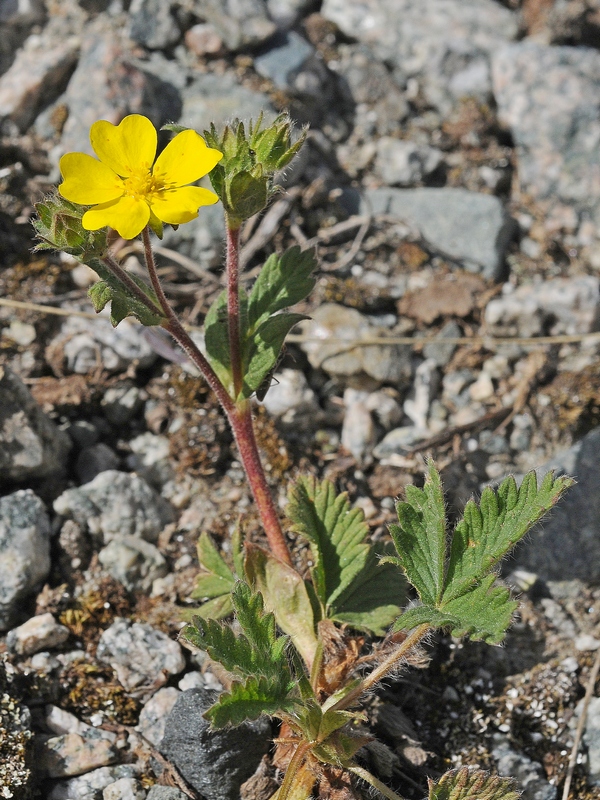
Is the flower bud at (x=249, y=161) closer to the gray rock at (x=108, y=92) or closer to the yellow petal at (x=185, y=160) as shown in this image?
the yellow petal at (x=185, y=160)

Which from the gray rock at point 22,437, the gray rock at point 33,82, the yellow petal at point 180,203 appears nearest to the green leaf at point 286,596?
the gray rock at point 22,437

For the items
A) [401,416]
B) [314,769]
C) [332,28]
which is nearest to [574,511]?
[401,416]

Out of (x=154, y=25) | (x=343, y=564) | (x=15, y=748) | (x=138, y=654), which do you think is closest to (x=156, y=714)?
(x=138, y=654)

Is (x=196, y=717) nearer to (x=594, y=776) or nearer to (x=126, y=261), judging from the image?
(x=594, y=776)

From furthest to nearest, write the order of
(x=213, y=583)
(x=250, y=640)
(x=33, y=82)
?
(x=33, y=82)
(x=213, y=583)
(x=250, y=640)

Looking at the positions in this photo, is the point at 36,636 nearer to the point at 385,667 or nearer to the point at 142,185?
the point at 385,667

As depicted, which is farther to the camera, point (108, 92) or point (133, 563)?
point (108, 92)
